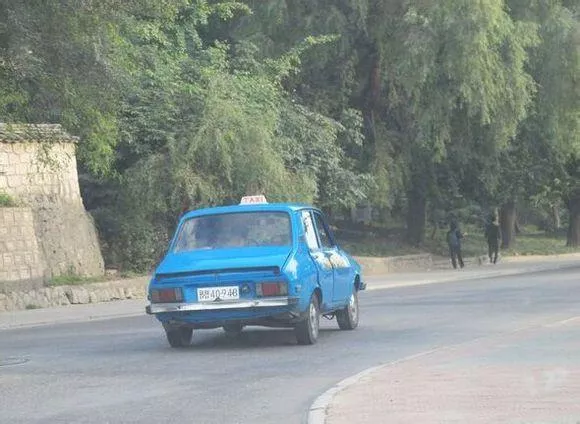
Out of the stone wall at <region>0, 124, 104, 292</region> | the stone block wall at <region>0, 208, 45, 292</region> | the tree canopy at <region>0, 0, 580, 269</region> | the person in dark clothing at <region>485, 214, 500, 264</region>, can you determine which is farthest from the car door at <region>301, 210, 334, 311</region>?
the person in dark clothing at <region>485, 214, 500, 264</region>

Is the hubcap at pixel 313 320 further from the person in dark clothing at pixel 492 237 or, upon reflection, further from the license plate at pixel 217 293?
the person in dark clothing at pixel 492 237

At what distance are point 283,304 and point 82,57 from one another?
21.6 feet

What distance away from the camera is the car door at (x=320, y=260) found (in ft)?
50.8

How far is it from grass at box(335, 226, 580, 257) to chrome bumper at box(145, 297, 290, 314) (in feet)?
76.4

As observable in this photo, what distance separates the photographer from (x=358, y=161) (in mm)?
37938

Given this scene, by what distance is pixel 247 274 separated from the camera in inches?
569

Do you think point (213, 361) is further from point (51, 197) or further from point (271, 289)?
point (51, 197)

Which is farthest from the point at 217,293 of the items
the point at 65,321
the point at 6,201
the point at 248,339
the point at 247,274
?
the point at 6,201

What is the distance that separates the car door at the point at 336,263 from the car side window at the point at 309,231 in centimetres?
19

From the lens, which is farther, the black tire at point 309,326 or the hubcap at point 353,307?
the hubcap at point 353,307

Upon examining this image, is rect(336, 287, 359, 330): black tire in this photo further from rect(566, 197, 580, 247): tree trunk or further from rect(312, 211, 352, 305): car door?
rect(566, 197, 580, 247): tree trunk

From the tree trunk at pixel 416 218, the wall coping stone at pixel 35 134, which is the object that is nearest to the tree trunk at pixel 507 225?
the tree trunk at pixel 416 218

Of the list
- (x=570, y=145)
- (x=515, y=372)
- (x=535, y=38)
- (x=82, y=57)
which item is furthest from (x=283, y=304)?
(x=570, y=145)

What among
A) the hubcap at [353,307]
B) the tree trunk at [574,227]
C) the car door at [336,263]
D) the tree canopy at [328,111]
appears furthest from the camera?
the tree trunk at [574,227]
